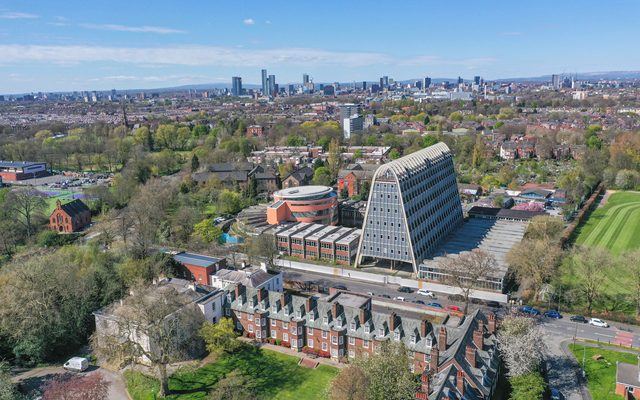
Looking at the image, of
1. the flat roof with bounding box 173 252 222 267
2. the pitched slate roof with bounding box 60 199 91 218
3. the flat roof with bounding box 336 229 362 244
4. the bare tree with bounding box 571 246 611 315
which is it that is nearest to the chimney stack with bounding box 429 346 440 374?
the bare tree with bounding box 571 246 611 315

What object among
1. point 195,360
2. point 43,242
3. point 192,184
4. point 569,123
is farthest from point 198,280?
point 569,123

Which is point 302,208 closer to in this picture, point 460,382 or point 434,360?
point 434,360

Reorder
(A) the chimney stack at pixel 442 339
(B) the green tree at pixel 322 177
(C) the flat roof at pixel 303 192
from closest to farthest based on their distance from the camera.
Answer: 1. (A) the chimney stack at pixel 442 339
2. (C) the flat roof at pixel 303 192
3. (B) the green tree at pixel 322 177

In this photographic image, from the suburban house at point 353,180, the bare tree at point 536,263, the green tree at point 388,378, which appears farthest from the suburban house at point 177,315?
the suburban house at point 353,180

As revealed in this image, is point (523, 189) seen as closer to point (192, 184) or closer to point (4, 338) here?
point (192, 184)

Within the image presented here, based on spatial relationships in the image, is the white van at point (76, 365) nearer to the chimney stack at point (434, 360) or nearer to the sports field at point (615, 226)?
the chimney stack at point (434, 360)

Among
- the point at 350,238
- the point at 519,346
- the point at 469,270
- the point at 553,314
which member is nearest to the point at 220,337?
the point at 519,346
